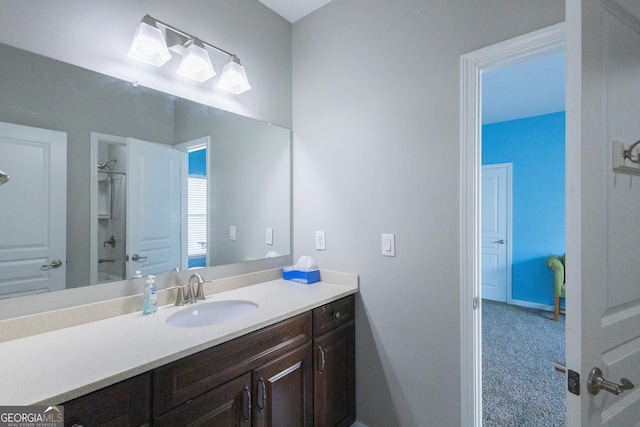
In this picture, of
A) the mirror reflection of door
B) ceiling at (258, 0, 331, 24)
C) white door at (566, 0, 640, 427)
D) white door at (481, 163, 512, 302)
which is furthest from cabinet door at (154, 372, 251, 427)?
white door at (481, 163, 512, 302)

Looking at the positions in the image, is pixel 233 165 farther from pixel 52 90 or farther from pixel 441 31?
pixel 441 31

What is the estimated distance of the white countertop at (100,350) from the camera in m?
0.76

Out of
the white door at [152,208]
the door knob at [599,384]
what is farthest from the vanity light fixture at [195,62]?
the door knob at [599,384]

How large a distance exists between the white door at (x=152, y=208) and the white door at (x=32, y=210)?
25cm

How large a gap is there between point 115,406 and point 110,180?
0.92 m

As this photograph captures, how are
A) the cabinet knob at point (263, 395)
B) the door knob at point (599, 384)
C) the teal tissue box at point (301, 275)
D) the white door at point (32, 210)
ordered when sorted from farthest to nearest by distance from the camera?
the teal tissue box at point (301, 275) < the cabinet knob at point (263, 395) < the white door at point (32, 210) < the door knob at point (599, 384)

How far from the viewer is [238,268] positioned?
1.82 m

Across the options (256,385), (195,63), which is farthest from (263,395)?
(195,63)

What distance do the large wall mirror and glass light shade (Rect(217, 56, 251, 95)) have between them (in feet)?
0.53

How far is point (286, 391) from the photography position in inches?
52.8

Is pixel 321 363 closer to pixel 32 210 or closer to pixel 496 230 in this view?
pixel 32 210

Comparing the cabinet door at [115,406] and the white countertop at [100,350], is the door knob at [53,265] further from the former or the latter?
the cabinet door at [115,406]

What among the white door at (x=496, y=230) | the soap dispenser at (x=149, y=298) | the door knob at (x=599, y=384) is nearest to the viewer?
the door knob at (x=599, y=384)

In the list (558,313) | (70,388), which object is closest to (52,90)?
(70,388)
